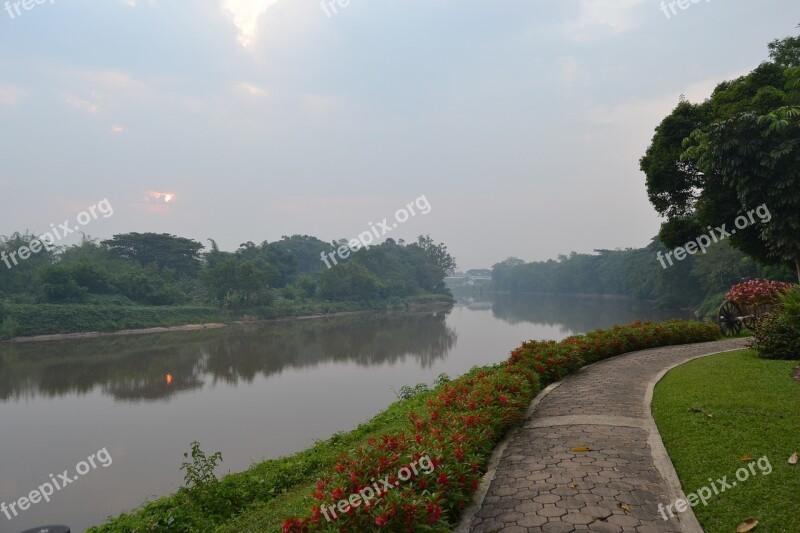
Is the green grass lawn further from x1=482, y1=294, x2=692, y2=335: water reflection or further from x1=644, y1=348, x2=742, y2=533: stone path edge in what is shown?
x1=482, y1=294, x2=692, y2=335: water reflection

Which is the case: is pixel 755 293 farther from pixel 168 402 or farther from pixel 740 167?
pixel 168 402

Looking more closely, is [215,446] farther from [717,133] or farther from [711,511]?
[717,133]

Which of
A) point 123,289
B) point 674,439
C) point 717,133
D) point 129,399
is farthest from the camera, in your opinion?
point 123,289

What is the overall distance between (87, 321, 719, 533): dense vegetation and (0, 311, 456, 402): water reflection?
9028 millimetres

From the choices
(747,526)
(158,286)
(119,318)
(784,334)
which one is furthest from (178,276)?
(747,526)

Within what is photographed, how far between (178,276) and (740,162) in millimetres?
51883

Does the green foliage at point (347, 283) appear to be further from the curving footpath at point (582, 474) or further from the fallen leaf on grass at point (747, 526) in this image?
the fallen leaf on grass at point (747, 526)

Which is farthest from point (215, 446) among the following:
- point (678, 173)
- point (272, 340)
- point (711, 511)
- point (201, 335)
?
point (201, 335)

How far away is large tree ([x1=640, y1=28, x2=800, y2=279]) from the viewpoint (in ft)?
28.2

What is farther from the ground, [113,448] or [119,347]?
[119,347]

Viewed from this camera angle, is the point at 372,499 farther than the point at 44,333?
No

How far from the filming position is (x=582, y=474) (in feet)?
12.9

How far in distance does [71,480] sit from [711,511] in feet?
28.6

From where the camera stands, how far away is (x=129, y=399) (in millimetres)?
13359
